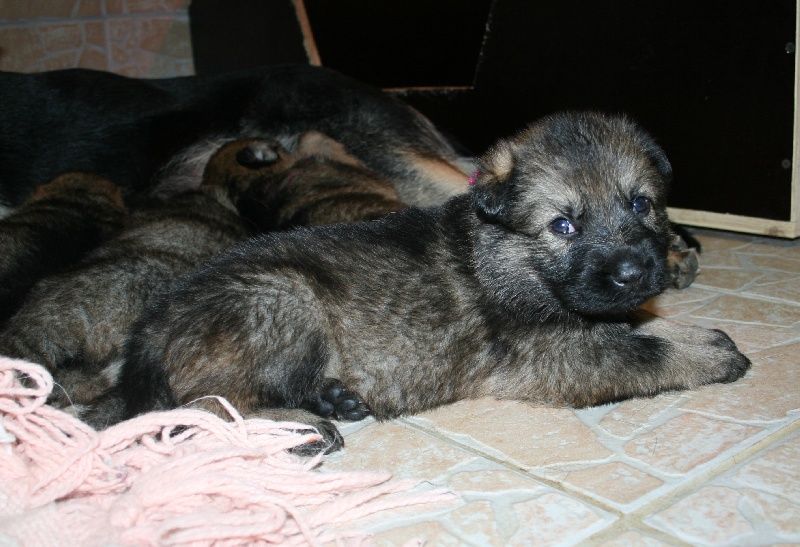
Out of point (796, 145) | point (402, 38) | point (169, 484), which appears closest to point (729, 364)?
point (169, 484)

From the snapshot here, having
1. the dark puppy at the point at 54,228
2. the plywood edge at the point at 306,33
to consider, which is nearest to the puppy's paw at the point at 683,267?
the dark puppy at the point at 54,228

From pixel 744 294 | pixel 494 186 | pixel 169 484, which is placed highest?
pixel 494 186

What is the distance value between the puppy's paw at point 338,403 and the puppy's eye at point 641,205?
111cm

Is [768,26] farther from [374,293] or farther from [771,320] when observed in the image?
[374,293]

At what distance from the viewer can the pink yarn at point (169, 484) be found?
1.92 metres

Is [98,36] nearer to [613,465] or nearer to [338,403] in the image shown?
[338,403]

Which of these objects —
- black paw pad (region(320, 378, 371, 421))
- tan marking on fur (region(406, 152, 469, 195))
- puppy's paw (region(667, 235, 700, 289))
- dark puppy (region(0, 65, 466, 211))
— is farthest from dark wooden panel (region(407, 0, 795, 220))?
black paw pad (region(320, 378, 371, 421))

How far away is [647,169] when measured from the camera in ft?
8.89

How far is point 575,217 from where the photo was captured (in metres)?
2.62

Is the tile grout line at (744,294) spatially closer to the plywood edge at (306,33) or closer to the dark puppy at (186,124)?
the dark puppy at (186,124)

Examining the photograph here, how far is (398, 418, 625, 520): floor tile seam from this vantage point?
2.07m

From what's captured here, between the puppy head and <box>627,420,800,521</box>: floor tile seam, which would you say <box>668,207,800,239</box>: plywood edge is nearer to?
the puppy head

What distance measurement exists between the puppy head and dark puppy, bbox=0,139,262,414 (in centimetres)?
132

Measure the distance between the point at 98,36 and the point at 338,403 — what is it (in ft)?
20.6
